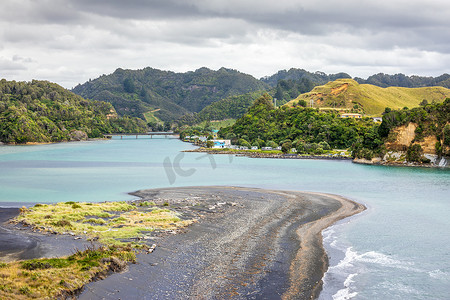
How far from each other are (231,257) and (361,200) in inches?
1082

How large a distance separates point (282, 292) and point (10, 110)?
204m

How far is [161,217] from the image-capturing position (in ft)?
105

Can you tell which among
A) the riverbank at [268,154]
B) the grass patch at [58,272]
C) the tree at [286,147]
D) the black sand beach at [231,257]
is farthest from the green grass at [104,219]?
the tree at [286,147]

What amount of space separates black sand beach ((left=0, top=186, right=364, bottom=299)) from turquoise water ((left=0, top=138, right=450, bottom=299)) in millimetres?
1627

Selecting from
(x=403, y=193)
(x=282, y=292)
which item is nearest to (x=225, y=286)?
(x=282, y=292)

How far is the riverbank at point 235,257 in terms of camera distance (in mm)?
18641

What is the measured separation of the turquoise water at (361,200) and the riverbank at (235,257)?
5.17ft

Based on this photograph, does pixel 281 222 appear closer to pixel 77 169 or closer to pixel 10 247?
pixel 10 247

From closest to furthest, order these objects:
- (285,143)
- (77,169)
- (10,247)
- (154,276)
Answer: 1. (154,276)
2. (10,247)
3. (77,169)
4. (285,143)

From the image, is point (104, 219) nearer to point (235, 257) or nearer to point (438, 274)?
point (235, 257)

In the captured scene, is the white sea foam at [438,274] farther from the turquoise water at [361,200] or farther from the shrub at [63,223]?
the shrub at [63,223]

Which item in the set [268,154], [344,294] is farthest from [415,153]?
[344,294]

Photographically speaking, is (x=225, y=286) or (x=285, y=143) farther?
(x=285, y=143)

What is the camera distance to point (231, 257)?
23.5 meters
